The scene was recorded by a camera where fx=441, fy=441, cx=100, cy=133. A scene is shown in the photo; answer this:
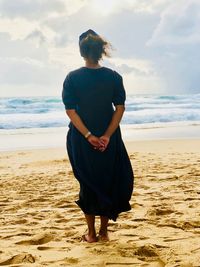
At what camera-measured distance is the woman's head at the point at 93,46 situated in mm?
3750

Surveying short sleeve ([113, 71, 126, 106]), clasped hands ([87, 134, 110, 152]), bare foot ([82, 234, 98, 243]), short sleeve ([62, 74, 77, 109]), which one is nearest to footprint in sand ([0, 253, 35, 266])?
bare foot ([82, 234, 98, 243])

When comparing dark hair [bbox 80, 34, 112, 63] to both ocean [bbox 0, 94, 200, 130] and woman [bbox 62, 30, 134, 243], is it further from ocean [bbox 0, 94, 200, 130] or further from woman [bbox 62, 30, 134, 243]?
ocean [bbox 0, 94, 200, 130]

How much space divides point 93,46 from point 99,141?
82 centimetres

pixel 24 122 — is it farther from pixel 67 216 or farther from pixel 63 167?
pixel 67 216

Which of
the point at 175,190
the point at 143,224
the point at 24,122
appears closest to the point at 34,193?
the point at 175,190

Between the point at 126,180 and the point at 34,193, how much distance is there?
9.69 feet

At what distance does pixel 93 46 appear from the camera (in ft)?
12.3

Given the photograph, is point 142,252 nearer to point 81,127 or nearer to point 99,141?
point 99,141

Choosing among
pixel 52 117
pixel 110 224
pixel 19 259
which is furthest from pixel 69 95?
pixel 52 117

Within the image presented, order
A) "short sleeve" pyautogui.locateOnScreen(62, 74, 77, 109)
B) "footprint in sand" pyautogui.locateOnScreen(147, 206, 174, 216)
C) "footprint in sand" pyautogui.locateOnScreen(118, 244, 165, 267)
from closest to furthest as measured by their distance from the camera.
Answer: "footprint in sand" pyautogui.locateOnScreen(118, 244, 165, 267) → "short sleeve" pyautogui.locateOnScreen(62, 74, 77, 109) → "footprint in sand" pyautogui.locateOnScreen(147, 206, 174, 216)

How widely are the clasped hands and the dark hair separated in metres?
0.67

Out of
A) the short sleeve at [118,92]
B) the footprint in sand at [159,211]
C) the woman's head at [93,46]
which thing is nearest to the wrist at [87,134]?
the short sleeve at [118,92]

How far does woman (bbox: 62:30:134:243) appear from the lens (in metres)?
3.74

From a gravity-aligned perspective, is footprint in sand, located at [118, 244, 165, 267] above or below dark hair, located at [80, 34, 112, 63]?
below
